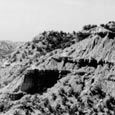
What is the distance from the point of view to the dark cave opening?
10125 centimetres

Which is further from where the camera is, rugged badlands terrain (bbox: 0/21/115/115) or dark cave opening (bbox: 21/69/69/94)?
dark cave opening (bbox: 21/69/69/94)

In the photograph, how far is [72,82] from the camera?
98.2 metres

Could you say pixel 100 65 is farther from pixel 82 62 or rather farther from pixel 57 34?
pixel 57 34

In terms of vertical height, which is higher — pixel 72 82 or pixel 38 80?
pixel 72 82

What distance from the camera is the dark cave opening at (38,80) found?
3986 inches

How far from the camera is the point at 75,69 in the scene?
10275 centimetres

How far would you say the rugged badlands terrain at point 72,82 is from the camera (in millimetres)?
87562

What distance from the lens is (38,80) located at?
334ft

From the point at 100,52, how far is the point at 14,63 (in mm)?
49981

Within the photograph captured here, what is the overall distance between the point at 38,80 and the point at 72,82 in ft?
39.4

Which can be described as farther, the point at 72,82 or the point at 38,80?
the point at 38,80

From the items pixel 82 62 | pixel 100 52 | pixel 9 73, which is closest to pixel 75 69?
pixel 82 62

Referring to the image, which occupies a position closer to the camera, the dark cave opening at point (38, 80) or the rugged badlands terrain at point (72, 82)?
the rugged badlands terrain at point (72, 82)

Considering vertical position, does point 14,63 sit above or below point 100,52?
→ below
